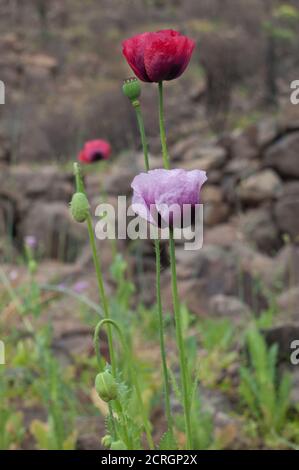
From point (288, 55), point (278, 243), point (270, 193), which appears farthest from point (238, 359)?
point (288, 55)

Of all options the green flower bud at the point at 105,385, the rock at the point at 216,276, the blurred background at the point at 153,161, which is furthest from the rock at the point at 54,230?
the green flower bud at the point at 105,385

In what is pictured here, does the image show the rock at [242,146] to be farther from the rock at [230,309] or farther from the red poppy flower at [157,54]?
the red poppy flower at [157,54]

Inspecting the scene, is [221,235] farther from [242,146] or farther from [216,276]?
[216,276]

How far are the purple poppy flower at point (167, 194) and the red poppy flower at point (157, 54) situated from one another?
139mm

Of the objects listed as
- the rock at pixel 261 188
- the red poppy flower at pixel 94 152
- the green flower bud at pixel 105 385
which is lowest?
the green flower bud at pixel 105 385

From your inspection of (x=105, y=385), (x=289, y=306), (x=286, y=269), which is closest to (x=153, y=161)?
(x=286, y=269)

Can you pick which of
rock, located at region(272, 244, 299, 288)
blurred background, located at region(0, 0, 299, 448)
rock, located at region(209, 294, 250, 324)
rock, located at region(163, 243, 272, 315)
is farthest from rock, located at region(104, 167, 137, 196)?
rock, located at region(209, 294, 250, 324)

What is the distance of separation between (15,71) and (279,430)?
1621 cm

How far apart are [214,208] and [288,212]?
2.39 feet

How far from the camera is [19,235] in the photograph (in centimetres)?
592

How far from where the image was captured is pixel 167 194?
875 mm

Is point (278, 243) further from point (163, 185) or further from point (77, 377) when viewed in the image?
point (163, 185)

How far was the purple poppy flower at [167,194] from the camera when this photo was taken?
0.87 metres

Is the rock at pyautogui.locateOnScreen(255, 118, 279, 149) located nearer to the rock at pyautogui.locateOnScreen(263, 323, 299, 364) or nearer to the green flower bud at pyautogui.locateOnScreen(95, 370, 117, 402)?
the rock at pyautogui.locateOnScreen(263, 323, 299, 364)
